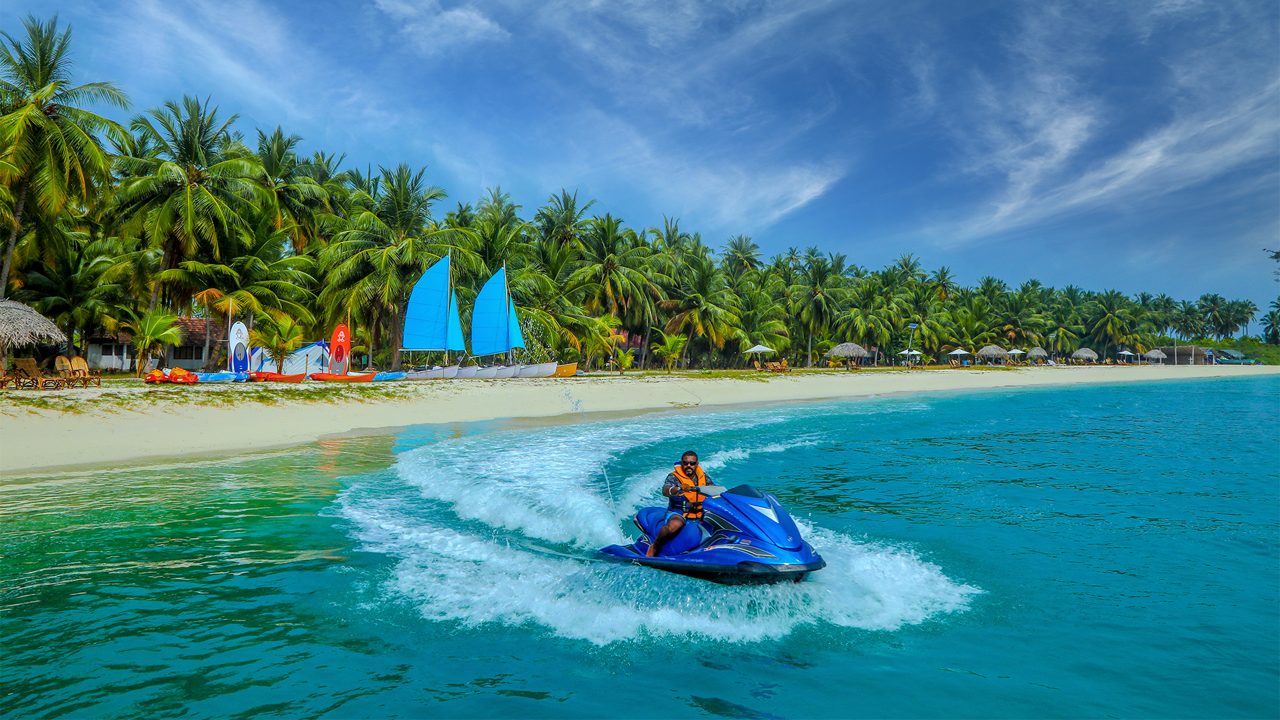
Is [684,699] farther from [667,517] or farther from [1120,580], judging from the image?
[1120,580]

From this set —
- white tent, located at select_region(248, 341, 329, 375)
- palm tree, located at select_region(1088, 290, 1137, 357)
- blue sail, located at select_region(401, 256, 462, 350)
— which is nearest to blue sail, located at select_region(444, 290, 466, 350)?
blue sail, located at select_region(401, 256, 462, 350)

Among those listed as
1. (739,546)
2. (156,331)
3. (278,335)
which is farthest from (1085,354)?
(739,546)

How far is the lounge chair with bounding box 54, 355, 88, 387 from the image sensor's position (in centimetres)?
2133

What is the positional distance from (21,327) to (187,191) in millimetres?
11423

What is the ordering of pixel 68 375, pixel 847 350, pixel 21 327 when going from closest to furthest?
pixel 21 327 → pixel 68 375 → pixel 847 350

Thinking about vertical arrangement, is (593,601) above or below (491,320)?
below

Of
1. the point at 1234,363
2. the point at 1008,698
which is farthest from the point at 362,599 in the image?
the point at 1234,363

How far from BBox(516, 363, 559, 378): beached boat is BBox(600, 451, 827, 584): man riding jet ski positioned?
28450 millimetres

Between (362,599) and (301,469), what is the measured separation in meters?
8.19

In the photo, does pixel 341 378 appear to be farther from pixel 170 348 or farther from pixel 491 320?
pixel 170 348

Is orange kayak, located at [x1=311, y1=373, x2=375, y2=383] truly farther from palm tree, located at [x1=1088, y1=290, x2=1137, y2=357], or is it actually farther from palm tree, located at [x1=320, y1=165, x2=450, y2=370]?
palm tree, located at [x1=1088, y1=290, x2=1137, y2=357]

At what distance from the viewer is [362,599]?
6.48 metres

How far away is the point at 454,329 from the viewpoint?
34281mm

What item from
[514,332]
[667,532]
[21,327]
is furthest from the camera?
[514,332]
